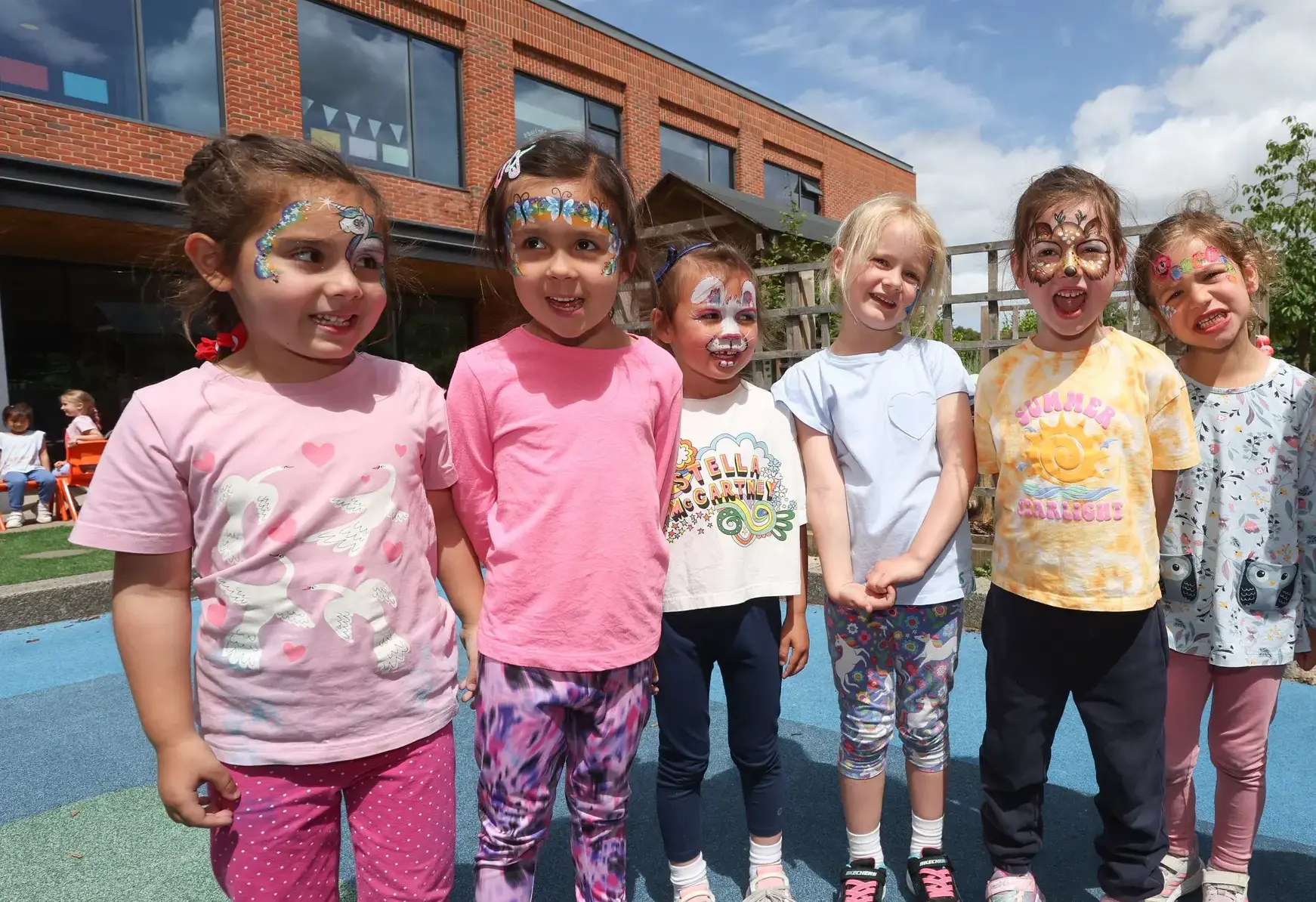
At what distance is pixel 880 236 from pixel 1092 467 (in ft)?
2.47

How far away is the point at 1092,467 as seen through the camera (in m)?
1.89

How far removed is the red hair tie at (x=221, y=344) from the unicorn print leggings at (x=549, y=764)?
2.59 feet

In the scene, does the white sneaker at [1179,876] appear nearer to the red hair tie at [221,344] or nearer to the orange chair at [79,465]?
the red hair tie at [221,344]

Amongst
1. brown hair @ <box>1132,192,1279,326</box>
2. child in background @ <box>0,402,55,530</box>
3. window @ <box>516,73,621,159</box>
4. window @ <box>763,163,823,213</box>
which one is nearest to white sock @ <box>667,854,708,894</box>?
brown hair @ <box>1132,192,1279,326</box>

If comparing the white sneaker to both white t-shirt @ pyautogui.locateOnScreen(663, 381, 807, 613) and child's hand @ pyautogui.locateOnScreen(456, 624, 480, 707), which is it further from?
child's hand @ pyautogui.locateOnScreen(456, 624, 480, 707)

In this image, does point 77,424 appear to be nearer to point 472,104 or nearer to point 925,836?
point 472,104

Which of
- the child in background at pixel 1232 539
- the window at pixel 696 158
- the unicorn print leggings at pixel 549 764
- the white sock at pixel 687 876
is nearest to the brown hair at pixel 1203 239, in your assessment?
the child in background at pixel 1232 539

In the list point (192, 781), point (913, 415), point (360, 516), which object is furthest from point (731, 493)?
point (192, 781)

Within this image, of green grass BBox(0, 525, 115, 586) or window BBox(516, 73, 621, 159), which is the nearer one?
green grass BBox(0, 525, 115, 586)

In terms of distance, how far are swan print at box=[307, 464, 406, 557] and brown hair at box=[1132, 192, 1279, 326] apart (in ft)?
6.41

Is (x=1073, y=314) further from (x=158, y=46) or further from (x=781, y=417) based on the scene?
(x=158, y=46)

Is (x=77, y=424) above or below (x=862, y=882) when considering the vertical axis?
above

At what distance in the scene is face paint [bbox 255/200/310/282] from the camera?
143cm

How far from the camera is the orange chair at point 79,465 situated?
8.90 meters
